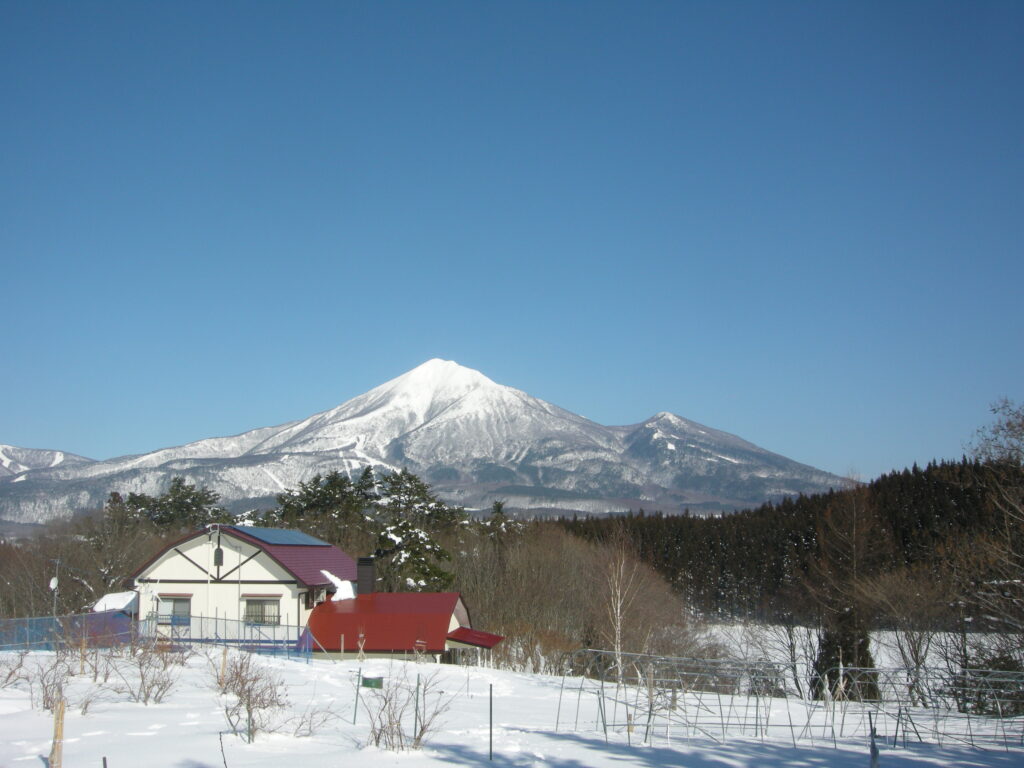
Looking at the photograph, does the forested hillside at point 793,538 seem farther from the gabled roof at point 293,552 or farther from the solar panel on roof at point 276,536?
the solar panel on roof at point 276,536

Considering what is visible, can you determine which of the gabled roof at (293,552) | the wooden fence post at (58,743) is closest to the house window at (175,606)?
the gabled roof at (293,552)

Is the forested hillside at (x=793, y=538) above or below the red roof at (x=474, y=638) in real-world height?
above

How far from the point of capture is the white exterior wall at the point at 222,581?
35188 mm

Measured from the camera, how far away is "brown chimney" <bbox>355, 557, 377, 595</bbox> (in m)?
38.7

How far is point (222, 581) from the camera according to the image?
116ft

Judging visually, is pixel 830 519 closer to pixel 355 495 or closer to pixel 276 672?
pixel 276 672

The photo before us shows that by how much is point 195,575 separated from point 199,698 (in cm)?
2123

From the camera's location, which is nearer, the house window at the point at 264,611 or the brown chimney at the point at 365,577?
the house window at the point at 264,611

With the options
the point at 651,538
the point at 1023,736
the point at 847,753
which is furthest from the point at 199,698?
the point at 651,538

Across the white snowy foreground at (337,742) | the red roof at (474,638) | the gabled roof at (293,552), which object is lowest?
the red roof at (474,638)

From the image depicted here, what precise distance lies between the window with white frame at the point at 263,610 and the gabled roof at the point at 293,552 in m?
1.49

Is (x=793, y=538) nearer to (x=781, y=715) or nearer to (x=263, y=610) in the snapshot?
(x=263, y=610)

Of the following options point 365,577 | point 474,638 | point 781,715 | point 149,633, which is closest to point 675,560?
point 365,577

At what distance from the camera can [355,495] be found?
6419 cm
